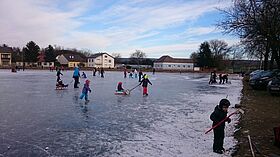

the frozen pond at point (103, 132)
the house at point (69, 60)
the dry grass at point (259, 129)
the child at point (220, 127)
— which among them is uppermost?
the house at point (69, 60)

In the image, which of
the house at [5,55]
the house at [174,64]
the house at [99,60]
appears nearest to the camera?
the house at [5,55]

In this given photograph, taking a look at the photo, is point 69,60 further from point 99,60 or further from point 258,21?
point 258,21

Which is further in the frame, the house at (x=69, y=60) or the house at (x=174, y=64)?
the house at (x=174, y=64)

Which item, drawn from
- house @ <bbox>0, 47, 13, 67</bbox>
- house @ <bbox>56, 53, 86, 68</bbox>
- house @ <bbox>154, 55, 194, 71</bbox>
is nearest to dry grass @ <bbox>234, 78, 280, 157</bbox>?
house @ <bbox>154, 55, 194, 71</bbox>

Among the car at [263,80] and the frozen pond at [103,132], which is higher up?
the car at [263,80]

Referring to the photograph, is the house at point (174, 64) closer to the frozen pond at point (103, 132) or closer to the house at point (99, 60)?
the house at point (99, 60)

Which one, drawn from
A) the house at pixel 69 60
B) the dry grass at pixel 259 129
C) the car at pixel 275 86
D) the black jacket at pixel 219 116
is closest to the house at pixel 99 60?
the house at pixel 69 60

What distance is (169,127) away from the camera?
8.51m

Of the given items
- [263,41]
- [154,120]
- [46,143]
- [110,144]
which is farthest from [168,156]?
[263,41]

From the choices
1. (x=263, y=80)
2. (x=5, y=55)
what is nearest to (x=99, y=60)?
(x=5, y=55)

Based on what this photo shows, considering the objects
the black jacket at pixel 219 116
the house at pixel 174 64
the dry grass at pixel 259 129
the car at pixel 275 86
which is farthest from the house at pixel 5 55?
the black jacket at pixel 219 116

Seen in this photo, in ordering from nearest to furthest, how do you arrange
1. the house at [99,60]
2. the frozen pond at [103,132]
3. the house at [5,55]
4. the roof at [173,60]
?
the frozen pond at [103,132] → the house at [5,55] → the house at [99,60] → the roof at [173,60]

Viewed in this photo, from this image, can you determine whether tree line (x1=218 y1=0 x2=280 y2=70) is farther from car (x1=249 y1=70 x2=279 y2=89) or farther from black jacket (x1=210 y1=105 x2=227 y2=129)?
black jacket (x1=210 y1=105 x2=227 y2=129)

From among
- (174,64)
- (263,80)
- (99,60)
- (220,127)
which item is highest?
(99,60)
